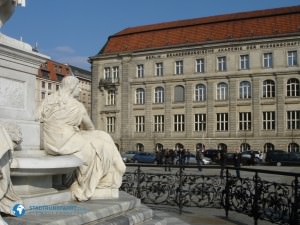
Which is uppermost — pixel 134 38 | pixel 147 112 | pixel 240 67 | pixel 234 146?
pixel 134 38

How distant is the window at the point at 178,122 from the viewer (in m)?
56.8

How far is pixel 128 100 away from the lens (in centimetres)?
6009

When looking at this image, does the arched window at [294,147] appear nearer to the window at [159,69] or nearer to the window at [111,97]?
the window at [159,69]

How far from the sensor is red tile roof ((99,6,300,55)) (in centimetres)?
5275

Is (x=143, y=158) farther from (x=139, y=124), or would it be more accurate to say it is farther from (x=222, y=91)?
(x=139, y=124)

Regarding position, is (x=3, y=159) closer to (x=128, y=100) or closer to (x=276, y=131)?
(x=276, y=131)

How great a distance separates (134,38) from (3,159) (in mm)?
58670

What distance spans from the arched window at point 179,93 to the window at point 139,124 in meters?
5.09

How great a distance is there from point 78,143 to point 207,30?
53163 millimetres

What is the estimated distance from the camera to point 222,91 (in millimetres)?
55094


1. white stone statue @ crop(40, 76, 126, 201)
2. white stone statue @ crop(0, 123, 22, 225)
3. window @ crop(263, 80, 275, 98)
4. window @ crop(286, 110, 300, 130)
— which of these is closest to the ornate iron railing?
white stone statue @ crop(40, 76, 126, 201)

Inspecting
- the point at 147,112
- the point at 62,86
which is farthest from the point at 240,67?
the point at 62,86

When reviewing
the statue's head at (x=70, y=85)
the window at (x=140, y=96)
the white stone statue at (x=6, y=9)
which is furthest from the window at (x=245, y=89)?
the white stone statue at (x=6, y=9)

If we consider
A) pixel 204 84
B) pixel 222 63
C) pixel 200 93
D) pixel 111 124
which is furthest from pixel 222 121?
pixel 111 124
